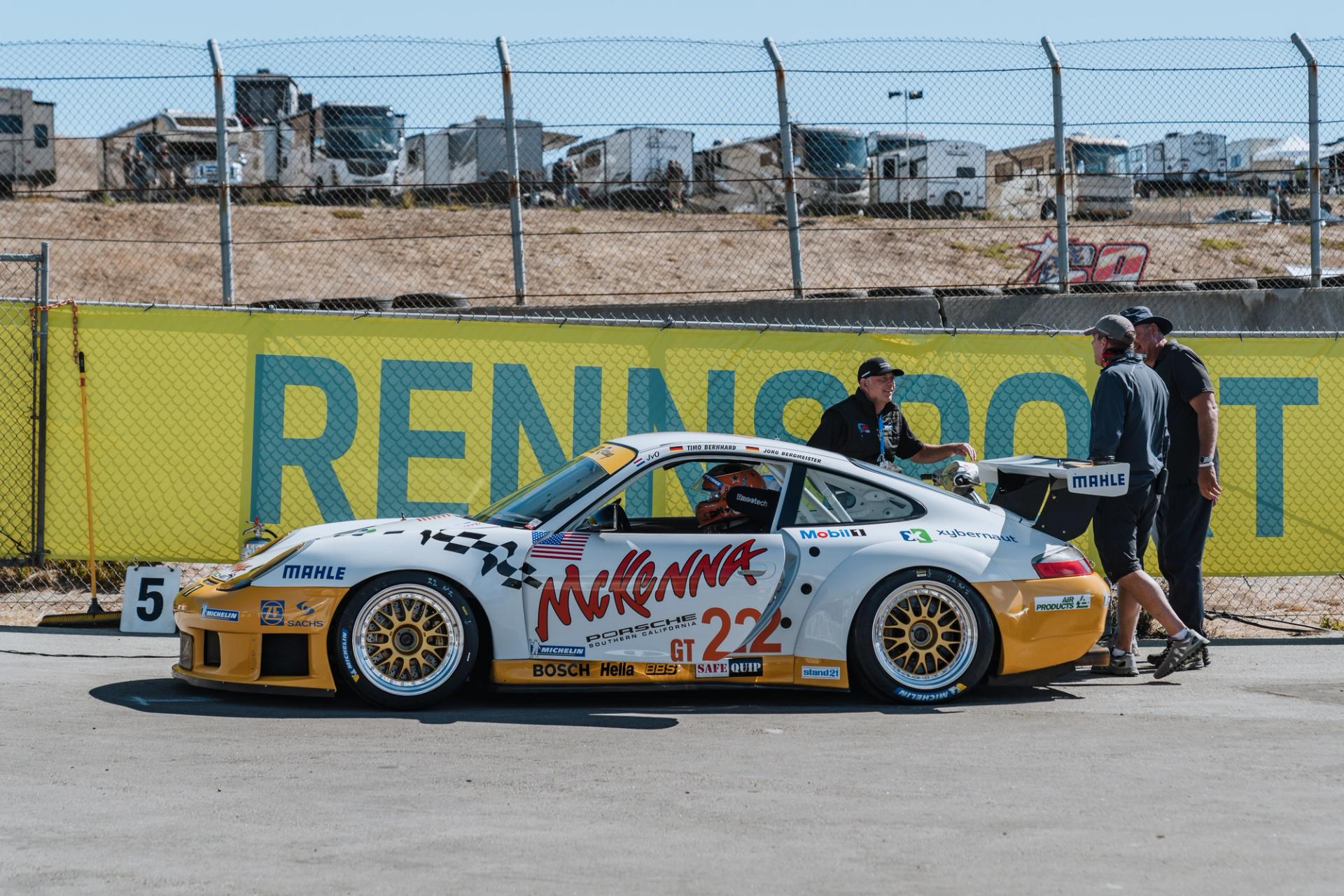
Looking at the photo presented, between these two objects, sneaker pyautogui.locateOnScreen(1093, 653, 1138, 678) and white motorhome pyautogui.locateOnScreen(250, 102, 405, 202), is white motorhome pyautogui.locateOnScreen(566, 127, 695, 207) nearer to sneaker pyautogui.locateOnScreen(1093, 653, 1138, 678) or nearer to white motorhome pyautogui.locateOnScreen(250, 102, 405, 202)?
white motorhome pyautogui.locateOnScreen(250, 102, 405, 202)

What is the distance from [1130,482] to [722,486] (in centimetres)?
211

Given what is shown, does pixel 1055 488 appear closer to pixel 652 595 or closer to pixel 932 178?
pixel 652 595

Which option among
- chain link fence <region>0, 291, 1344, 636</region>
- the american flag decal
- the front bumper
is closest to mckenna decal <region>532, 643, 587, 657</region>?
the american flag decal

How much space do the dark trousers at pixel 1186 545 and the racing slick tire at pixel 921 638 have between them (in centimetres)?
192

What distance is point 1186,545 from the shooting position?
7945 mm

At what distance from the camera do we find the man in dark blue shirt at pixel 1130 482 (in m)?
7.26

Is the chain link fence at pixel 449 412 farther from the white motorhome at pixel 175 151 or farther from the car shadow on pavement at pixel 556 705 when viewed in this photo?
the white motorhome at pixel 175 151

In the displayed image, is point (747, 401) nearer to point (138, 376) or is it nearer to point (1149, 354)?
point (1149, 354)

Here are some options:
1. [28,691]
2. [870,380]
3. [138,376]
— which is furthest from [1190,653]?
[138,376]

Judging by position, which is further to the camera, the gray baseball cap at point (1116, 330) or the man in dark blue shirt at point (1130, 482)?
the gray baseball cap at point (1116, 330)

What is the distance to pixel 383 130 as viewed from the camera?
42.0 feet

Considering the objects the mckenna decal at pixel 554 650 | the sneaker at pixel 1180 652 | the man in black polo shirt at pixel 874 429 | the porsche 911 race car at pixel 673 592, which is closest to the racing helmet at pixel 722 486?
the porsche 911 race car at pixel 673 592

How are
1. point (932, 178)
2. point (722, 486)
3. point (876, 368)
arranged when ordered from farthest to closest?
1. point (932, 178)
2. point (876, 368)
3. point (722, 486)

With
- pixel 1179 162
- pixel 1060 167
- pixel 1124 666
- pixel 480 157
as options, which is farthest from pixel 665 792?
pixel 1179 162
